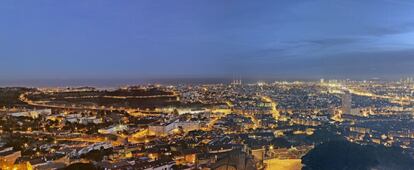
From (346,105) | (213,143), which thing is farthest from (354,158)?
(346,105)

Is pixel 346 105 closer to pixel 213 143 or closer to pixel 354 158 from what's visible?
pixel 213 143

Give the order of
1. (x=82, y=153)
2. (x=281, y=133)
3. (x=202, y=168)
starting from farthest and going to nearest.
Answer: (x=281, y=133) < (x=82, y=153) < (x=202, y=168)

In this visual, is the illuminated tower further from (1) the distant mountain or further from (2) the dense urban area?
(1) the distant mountain

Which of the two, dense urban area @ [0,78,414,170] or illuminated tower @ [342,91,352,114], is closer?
dense urban area @ [0,78,414,170]

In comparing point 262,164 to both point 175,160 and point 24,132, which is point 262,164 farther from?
point 24,132

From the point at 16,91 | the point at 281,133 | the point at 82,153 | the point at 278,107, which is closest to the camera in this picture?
the point at 82,153

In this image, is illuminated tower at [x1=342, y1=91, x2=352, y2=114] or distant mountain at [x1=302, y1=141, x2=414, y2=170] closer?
distant mountain at [x1=302, y1=141, x2=414, y2=170]

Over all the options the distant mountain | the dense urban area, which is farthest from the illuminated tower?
the distant mountain

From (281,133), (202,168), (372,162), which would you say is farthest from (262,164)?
(281,133)
